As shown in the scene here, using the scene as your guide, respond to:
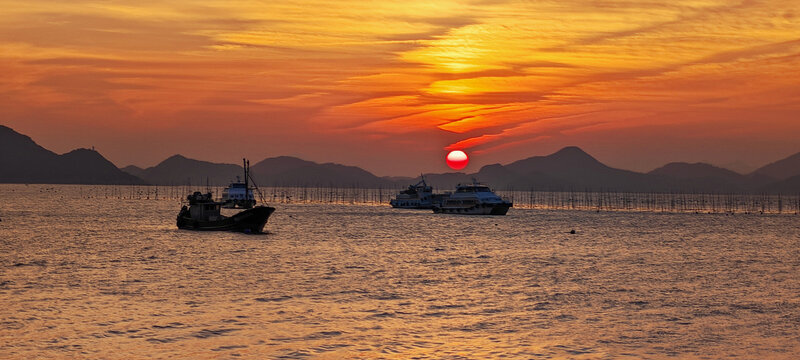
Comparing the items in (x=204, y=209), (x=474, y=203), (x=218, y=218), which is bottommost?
(x=218, y=218)

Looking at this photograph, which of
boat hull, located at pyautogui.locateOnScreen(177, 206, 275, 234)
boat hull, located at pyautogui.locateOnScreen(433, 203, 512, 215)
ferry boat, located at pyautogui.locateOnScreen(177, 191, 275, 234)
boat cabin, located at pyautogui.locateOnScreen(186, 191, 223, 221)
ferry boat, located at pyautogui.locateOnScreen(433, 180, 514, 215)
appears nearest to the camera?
boat hull, located at pyautogui.locateOnScreen(177, 206, 275, 234)

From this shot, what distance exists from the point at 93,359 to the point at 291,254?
143 feet

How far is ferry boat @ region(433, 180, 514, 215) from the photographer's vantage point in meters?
169

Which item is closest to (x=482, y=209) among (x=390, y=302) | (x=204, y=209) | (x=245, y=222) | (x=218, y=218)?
(x=245, y=222)

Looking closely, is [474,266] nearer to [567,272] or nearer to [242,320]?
[567,272]

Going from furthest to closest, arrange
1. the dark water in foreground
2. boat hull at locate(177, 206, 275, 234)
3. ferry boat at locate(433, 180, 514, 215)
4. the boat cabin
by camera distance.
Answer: ferry boat at locate(433, 180, 514, 215) < the boat cabin < boat hull at locate(177, 206, 275, 234) < the dark water in foreground

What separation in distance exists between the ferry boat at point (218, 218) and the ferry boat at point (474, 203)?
77.3m

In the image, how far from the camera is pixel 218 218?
A: 10031cm

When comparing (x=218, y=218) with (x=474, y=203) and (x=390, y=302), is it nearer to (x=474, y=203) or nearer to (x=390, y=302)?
(x=390, y=302)

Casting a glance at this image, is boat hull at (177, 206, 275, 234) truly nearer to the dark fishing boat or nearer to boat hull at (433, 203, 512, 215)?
the dark fishing boat

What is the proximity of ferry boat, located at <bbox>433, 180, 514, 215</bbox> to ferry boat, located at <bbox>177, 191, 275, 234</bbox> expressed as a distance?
7728 centimetres

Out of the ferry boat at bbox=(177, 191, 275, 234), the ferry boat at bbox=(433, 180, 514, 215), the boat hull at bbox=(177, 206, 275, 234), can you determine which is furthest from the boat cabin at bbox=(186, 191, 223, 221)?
the ferry boat at bbox=(433, 180, 514, 215)

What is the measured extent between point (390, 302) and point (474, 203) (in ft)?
437

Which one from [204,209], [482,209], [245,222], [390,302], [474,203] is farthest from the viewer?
[474,203]
